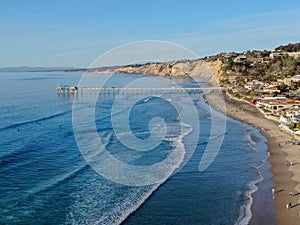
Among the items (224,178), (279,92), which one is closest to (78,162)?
(224,178)

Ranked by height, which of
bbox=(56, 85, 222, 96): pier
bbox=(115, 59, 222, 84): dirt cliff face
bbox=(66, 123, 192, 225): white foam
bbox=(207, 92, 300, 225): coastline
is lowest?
Answer: bbox=(66, 123, 192, 225): white foam

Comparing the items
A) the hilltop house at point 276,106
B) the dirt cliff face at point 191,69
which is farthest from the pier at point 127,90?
the hilltop house at point 276,106

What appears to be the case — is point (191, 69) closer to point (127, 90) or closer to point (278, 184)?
point (127, 90)

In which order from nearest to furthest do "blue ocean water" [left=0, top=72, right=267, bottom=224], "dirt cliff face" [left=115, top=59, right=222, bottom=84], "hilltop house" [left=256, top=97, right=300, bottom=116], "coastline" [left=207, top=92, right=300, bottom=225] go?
1. "coastline" [left=207, top=92, right=300, bottom=225]
2. "blue ocean water" [left=0, top=72, right=267, bottom=224]
3. "hilltop house" [left=256, top=97, right=300, bottom=116]
4. "dirt cliff face" [left=115, top=59, right=222, bottom=84]

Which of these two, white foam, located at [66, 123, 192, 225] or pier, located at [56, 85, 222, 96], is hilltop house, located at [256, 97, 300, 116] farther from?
pier, located at [56, 85, 222, 96]

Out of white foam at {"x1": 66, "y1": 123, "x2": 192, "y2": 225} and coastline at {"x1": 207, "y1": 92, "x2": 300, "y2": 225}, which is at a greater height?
coastline at {"x1": 207, "y1": 92, "x2": 300, "y2": 225}

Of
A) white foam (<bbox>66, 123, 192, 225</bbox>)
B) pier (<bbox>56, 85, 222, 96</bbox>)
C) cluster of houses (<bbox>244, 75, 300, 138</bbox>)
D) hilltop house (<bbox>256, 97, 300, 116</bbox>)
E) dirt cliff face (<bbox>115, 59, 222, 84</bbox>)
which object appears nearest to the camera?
white foam (<bbox>66, 123, 192, 225</bbox>)

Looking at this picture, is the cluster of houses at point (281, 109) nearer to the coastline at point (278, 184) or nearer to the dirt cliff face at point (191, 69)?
the coastline at point (278, 184)

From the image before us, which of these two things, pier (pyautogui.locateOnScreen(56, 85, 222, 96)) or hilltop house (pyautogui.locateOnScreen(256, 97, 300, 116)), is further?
pier (pyautogui.locateOnScreen(56, 85, 222, 96))

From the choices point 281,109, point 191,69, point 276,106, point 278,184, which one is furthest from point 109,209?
point 191,69

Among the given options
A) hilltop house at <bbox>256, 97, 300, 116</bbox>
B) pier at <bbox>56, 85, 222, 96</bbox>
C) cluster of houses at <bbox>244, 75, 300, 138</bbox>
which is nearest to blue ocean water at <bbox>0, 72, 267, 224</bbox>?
cluster of houses at <bbox>244, 75, 300, 138</bbox>
